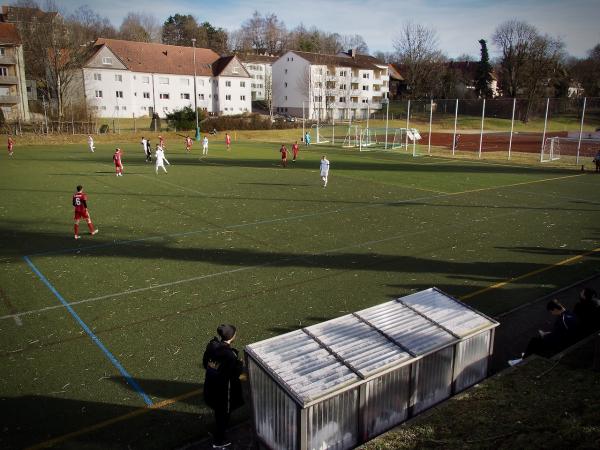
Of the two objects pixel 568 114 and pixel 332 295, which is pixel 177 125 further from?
pixel 332 295

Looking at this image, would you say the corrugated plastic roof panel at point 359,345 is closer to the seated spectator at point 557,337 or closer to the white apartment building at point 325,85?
the seated spectator at point 557,337

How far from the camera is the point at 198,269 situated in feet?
40.1

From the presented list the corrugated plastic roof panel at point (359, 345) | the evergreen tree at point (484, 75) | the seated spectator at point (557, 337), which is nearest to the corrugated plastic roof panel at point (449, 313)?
the corrugated plastic roof panel at point (359, 345)

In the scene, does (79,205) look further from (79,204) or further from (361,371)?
(361,371)

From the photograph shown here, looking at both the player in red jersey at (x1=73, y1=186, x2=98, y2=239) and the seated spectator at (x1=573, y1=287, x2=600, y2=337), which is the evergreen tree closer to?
the player in red jersey at (x1=73, y1=186, x2=98, y2=239)

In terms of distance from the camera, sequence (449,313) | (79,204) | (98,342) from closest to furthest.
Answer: (449,313)
(98,342)
(79,204)

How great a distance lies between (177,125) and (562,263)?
59.3 meters

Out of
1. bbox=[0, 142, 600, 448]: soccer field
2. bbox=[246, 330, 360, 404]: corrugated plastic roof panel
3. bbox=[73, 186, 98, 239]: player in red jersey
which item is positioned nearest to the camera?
bbox=[246, 330, 360, 404]: corrugated plastic roof panel

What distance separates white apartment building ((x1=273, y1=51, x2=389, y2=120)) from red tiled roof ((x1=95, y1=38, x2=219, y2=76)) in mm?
15147

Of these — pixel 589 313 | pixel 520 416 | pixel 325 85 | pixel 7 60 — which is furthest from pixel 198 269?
pixel 325 85

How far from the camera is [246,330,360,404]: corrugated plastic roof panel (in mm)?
4922

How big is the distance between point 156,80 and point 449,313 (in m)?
88.3

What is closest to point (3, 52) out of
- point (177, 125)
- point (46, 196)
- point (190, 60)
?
point (177, 125)

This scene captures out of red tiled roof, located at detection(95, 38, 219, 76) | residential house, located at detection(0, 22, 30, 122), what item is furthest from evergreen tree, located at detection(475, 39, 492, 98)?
residential house, located at detection(0, 22, 30, 122)
